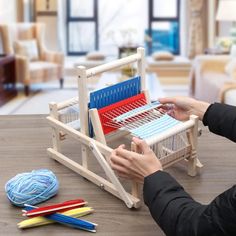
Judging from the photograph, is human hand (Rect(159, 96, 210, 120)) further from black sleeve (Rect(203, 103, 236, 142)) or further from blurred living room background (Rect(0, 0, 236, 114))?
blurred living room background (Rect(0, 0, 236, 114))

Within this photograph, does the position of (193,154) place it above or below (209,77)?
above

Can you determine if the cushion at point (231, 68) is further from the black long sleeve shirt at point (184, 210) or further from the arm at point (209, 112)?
the black long sleeve shirt at point (184, 210)

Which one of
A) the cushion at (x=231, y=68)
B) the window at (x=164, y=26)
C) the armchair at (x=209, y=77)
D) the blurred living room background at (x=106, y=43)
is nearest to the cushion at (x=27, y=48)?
the blurred living room background at (x=106, y=43)

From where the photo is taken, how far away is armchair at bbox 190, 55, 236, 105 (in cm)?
434

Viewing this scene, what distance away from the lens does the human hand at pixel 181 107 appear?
1.29 metres

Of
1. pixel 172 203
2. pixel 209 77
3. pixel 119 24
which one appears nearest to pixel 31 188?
pixel 172 203

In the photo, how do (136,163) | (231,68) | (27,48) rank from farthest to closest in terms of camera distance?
(27,48) < (231,68) < (136,163)

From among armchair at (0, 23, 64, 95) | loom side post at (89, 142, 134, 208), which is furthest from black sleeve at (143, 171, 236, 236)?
armchair at (0, 23, 64, 95)

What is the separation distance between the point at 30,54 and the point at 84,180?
5319 mm

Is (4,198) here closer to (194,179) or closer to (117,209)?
(117,209)

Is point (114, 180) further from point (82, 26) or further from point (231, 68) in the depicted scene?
point (82, 26)

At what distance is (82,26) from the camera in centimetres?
738

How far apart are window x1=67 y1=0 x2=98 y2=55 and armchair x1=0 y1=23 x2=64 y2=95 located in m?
1.00

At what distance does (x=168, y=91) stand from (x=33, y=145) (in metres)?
4.84
